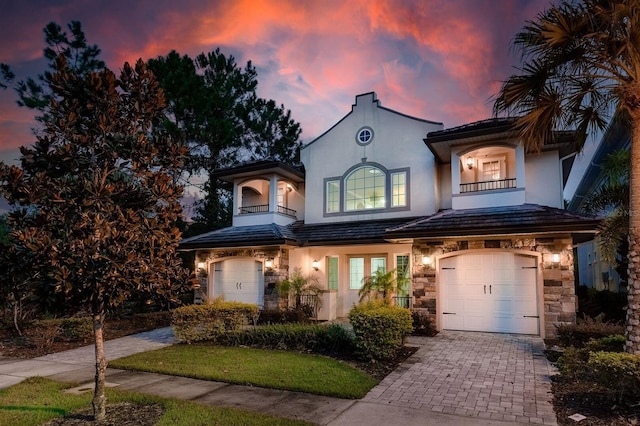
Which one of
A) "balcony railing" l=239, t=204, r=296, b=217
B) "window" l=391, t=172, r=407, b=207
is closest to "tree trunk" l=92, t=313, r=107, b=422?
"window" l=391, t=172, r=407, b=207

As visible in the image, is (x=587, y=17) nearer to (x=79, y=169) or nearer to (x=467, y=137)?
(x=467, y=137)

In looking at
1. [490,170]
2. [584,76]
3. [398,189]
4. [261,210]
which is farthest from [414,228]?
[261,210]

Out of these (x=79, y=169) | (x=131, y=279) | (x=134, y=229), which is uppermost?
(x=79, y=169)

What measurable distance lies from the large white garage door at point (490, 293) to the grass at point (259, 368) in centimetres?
489

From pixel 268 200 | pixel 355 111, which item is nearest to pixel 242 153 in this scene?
pixel 268 200

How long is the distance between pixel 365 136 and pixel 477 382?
10.2 m

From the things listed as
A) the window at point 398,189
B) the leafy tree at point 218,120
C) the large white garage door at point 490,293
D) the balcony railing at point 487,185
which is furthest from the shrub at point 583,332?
the leafy tree at point 218,120

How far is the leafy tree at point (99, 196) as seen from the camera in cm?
444

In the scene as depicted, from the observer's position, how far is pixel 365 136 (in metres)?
15.0

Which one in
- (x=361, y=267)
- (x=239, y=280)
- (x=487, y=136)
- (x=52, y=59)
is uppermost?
(x=52, y=59)

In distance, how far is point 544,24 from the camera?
22.7ft

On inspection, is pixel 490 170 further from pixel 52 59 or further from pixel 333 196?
pixel 52 59

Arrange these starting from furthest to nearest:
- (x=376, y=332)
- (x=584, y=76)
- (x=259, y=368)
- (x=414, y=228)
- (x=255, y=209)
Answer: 1. (x=255, y=209)
2. (x=414, y=228)
3. (x=376, y=332)
4. (x=259, y=368)
5. (x=584, y=76)

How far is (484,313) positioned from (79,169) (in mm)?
10250
